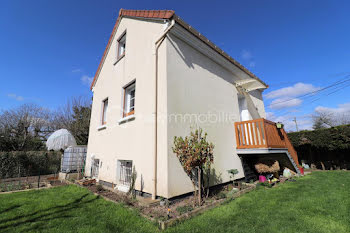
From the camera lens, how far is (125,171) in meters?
6.18

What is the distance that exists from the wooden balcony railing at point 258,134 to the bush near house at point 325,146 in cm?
619

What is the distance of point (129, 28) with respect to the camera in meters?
7.30

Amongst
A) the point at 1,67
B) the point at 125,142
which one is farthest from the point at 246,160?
the point at 1,67

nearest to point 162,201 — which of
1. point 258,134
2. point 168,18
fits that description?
point 258,134

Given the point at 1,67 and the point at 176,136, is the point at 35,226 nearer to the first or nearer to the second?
the point at 176,136

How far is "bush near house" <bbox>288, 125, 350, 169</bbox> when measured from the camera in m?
10.1

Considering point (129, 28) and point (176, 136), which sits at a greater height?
point (129, 28)

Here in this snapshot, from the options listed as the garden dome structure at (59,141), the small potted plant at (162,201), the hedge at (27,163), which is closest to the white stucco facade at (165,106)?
the small potted plant at (162,201)

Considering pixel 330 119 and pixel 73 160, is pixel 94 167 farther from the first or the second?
pixel 330 119

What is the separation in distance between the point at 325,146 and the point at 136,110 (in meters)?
13.7

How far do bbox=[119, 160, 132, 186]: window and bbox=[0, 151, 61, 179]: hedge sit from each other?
661 cm

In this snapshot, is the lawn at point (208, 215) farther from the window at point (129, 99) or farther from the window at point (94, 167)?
the window at point (129, 99)

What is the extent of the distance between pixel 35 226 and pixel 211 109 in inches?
239

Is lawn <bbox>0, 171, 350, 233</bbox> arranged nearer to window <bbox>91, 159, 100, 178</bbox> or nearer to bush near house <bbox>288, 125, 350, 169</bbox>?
window <bbox>91, 159, 100, 178</bbox>
